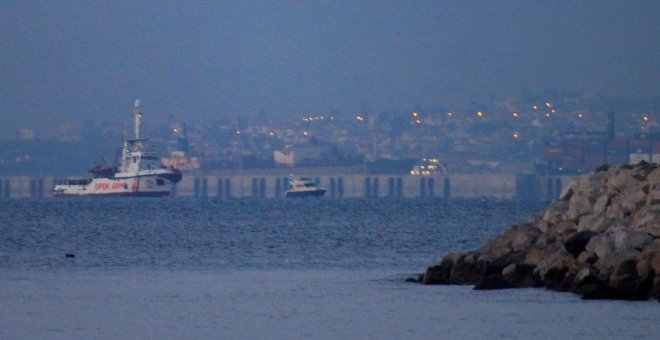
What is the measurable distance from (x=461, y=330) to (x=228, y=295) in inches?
231

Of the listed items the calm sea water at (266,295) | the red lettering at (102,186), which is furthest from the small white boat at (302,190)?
the calm sea water at (266,295)

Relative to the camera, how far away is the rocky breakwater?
2022 centimetres

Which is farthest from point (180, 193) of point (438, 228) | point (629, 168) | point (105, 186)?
point (629, 168)

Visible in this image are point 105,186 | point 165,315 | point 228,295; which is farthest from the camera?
point 105,186

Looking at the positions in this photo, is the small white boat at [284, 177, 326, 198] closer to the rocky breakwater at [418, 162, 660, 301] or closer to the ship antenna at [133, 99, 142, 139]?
the ship antenna at [133, 99, 142, 139]

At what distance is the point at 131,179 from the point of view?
112m

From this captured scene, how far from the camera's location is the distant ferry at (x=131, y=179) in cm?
11156

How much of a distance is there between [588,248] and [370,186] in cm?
12341

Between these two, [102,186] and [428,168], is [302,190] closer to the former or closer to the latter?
[102,186]

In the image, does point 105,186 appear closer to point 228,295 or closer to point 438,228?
point 438,228

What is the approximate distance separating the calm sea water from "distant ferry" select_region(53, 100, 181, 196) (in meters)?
68.3

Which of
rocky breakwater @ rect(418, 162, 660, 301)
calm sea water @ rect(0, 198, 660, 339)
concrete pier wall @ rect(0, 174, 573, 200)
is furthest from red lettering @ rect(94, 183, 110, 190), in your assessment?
rocky breakwater @ rect(418, 162, 660, 301)

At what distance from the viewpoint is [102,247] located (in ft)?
124

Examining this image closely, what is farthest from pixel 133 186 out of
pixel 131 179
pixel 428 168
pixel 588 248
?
pixel 588 248
